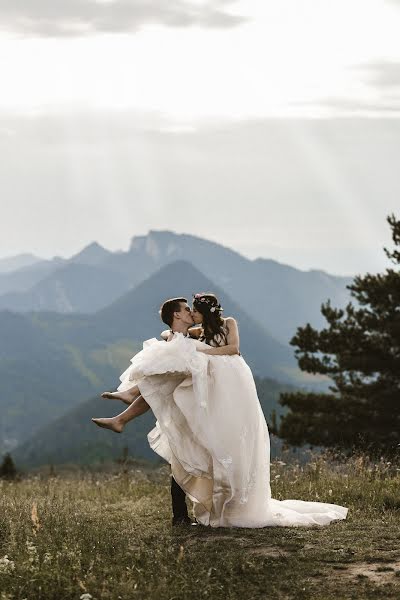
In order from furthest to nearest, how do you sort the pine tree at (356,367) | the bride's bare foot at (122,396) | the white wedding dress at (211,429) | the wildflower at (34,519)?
the pine tree at (356,367) < the bride's bare foot at (122,396) < the white wedding dress at (211,429) < the wildflower at (34,519)

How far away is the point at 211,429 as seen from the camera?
8.98m

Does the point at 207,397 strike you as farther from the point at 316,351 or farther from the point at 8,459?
the point at 8,459

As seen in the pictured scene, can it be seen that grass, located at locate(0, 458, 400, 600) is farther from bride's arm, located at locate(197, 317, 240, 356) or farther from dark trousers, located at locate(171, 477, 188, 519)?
bride's arm, located at locate(197, 317, 240, 356)

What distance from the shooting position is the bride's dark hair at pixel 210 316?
9.38 metres

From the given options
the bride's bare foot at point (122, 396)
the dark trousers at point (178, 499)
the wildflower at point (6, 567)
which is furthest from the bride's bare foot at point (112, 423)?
the wildflower at point (6, 567)

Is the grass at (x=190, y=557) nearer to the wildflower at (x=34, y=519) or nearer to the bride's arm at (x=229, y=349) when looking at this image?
the wildflower at (x=34, y=519)

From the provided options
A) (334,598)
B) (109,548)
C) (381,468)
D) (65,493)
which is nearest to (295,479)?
(381,468)

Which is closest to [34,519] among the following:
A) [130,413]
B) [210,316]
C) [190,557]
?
[190,557]

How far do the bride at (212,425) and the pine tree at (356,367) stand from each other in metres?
21.8

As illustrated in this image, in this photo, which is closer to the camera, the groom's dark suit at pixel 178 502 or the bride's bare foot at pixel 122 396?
the bride's bare foot at pixel 122 396

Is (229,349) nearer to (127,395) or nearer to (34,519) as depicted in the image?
(127,395)

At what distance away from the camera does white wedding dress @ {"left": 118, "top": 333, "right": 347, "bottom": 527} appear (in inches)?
354

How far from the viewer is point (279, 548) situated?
7.79 metres

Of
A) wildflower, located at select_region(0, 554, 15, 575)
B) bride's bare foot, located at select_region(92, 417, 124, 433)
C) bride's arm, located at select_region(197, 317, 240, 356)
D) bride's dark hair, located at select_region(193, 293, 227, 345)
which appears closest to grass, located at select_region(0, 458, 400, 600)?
wildflower, located at select_region(0, 554, 15, 575)
